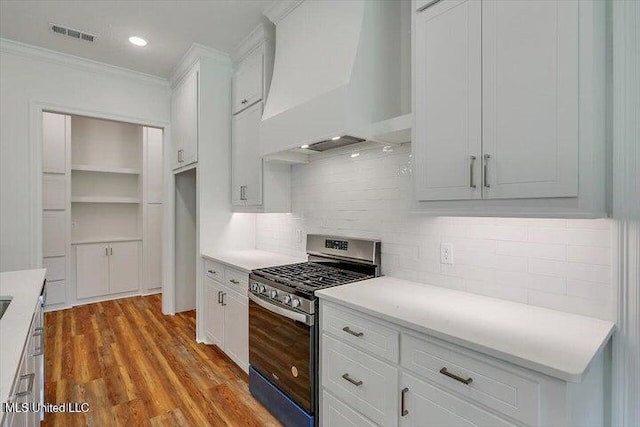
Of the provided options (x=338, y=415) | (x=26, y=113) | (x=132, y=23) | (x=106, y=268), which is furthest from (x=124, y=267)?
(x=338, y=415)

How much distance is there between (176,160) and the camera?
12.7 feet

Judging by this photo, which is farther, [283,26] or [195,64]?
[195,64]

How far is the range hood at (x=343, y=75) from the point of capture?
191 cm

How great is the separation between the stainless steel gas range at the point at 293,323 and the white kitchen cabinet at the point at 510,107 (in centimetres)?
82

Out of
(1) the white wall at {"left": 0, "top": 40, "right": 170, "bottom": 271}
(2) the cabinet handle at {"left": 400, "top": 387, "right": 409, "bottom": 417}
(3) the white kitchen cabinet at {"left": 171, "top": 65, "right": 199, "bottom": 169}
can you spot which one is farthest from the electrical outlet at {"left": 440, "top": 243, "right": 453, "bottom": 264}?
(1) the white wall at {"left": 0, "top": 40, "right": 170, "bottom": 271}

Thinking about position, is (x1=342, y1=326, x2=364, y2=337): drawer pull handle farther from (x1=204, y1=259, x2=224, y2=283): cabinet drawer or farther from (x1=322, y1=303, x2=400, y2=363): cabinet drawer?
(x1=204, y1=259, x2=224, y2=283): cabinet drawer

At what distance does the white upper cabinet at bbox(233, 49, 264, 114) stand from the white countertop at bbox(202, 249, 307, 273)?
1461 millimetres

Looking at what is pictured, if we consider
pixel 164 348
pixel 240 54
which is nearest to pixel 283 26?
pixel 240 54

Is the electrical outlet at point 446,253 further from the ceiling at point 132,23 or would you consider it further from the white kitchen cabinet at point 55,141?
the white kitchen cabinet at point 55,141

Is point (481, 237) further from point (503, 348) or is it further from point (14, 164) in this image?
point (14, 164)

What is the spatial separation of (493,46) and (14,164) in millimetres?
4101

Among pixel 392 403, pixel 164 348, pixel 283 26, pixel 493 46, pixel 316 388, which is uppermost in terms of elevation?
pixel 283 26

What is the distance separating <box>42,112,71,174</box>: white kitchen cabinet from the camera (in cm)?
429

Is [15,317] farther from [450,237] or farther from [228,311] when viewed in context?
[450,237]
